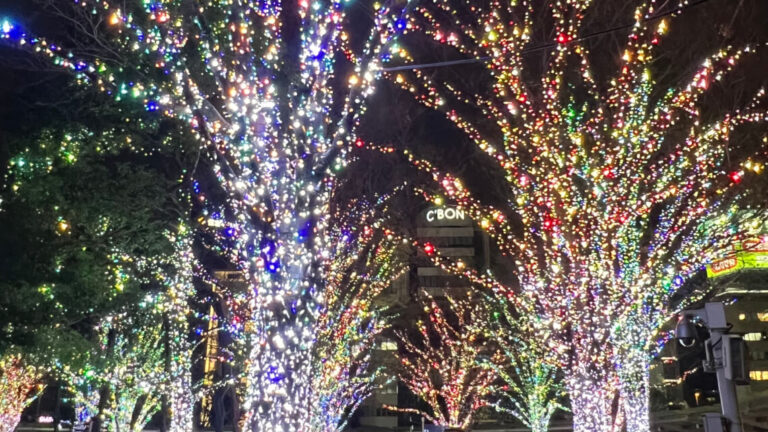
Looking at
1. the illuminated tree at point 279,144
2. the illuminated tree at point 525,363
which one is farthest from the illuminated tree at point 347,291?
the illuminated tree at point 279,144

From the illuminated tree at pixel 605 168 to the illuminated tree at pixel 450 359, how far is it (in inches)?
465

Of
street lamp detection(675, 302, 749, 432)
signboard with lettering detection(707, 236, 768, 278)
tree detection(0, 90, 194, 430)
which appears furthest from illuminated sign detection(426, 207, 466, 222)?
street lamp detection(675, 302, 749, 432)

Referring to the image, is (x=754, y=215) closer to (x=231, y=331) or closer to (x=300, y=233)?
(x=300, y=233)

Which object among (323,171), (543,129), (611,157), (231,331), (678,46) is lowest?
(231,331)

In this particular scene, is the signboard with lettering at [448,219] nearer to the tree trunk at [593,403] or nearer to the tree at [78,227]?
the tree trunk at [593,403]

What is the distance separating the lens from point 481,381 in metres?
22.5

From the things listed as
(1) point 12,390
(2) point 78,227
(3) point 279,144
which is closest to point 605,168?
(3) point 279,144

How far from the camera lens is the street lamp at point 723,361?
5.34 meters

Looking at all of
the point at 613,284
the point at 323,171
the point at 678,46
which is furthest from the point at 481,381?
the point at 323,171

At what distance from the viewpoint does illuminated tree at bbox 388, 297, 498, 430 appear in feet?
69.7

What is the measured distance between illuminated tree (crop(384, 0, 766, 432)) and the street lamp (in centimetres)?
279

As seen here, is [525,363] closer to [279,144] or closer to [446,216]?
[279,144]

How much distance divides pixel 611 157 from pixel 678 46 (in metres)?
2.07

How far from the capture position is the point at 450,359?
71.6ft
